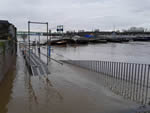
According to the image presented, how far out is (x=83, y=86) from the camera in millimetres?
6551

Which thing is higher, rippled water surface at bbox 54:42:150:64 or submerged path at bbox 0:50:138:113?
submerged path at bbox 0:50:138:113

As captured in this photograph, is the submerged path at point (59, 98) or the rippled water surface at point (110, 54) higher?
the submerged path at point (59, 98)

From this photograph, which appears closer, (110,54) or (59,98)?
(59,98)

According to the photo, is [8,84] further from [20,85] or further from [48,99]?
[48,99]

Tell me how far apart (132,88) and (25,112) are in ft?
15.2

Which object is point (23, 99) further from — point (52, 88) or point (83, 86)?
point (83, 86)

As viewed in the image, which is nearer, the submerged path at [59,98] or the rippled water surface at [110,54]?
the submerged path at [59,98]

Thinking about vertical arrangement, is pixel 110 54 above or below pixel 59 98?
below

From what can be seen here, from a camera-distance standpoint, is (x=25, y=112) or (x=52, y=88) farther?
(x=52, y=88)

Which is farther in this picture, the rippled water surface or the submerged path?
the rippled water surface

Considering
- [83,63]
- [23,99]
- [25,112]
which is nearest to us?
[25,112]

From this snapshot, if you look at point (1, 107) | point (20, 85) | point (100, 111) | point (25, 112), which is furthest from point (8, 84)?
point (100, 111)

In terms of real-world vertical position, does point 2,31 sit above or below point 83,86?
above

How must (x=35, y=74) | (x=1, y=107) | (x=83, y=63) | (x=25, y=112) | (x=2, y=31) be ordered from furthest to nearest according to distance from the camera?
(x=2, y=31)
(x=83, y=63)
(x=35, y=74)
(x=1, y=107)
(x=25, y=112)
